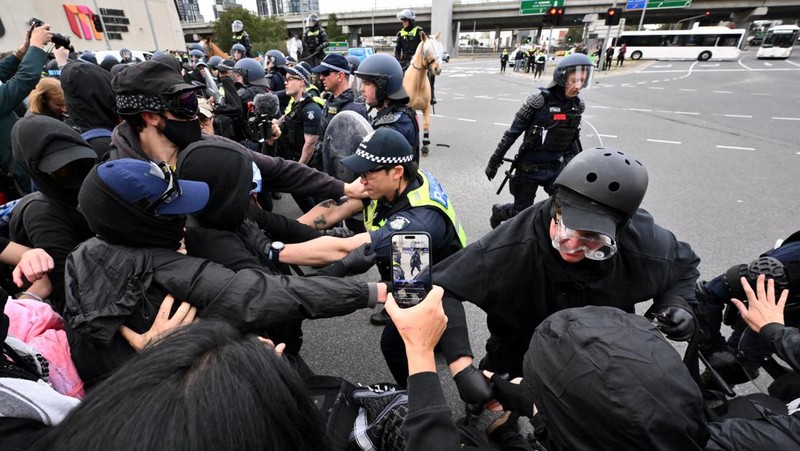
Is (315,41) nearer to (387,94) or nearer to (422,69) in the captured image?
(422,69)

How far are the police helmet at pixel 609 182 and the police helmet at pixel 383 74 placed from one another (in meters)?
2.62

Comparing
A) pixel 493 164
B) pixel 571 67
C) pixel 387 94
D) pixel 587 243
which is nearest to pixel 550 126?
pixel 571 67

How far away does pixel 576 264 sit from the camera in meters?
1.55

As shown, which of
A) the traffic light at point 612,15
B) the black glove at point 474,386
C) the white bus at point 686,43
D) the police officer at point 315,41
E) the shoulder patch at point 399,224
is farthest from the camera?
the white bus at point 686,43

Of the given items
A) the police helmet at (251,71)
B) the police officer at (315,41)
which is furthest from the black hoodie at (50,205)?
the police officer at (315,41)

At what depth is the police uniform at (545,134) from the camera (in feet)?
11.7

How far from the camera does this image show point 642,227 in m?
1.64

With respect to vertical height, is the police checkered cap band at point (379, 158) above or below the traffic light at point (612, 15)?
below

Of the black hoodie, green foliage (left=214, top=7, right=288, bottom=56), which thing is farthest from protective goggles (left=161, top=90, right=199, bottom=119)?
green foliage (left=214, top=7, right=288, bottom=56)

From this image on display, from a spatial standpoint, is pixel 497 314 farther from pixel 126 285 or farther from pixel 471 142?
pixel 471 142

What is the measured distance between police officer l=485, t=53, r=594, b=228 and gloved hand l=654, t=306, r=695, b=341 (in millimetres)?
2263

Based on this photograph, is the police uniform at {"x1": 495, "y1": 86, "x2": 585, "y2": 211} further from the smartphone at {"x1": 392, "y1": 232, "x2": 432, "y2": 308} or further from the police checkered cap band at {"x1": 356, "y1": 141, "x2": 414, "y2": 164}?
the smartphone at {"x1": 392, "y1": 232, "x2": 432, "y2": 308}

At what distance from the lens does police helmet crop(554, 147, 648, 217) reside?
4.52 ft

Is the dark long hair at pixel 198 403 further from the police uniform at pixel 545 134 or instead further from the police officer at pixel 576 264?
the police uniform at pixel 545 134
